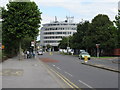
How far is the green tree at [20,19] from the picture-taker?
3912cm

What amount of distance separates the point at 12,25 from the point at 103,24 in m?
33.1

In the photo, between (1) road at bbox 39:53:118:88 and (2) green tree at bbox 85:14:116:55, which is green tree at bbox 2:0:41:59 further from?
(2) green tree at bbox 85:14:116:55

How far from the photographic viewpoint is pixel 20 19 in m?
39.2

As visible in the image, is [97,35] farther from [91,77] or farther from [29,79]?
[29,79]

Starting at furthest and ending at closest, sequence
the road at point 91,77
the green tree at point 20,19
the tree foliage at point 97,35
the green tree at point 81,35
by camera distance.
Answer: the green tree at point 81,35, the tree foliage at point 97,35, the green tree at point 20,19, the road at point 91,77

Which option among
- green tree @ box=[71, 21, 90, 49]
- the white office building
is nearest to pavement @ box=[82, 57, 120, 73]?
green tree @ box=[71, 21, 90, 49]

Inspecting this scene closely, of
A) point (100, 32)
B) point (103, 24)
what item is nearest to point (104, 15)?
point (103, 24)

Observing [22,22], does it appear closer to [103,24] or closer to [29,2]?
[29,2]

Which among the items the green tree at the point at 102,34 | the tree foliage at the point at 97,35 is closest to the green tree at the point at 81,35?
the tree foliage at the point at 97,35

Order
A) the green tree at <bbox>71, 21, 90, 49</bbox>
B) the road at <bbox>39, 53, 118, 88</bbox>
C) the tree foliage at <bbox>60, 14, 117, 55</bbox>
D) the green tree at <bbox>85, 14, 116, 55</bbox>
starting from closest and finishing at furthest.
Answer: the road at <bbox>39, 53, 118, 88</bbox>
the green tree at <bbox>85, 14, 116, 55</bbox>
the tree foliage at <bbox>60, 14, 117, 55</bbox>
the green tree at <bbox>71, 21, 90, 49</bbox>

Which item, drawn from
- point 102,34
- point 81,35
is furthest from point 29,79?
point 81,35

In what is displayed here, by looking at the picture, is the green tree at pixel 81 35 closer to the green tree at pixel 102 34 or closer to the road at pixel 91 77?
the green tree at pixel 102 34

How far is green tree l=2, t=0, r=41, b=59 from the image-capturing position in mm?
39125

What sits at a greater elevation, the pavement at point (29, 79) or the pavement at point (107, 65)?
the pavement at point (29, 79)
